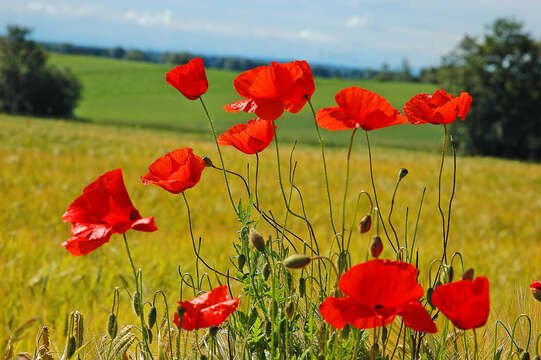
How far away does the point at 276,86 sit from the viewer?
100 centimetres

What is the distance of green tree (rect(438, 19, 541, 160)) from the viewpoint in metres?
34.7

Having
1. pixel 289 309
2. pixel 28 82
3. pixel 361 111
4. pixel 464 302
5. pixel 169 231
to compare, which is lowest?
pixel 28 82

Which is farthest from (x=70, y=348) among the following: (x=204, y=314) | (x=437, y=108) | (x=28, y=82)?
(x=28, y=82)

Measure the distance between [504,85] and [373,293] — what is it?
37817 mm

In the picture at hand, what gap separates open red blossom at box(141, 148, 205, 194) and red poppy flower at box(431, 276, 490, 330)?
18.9 inches

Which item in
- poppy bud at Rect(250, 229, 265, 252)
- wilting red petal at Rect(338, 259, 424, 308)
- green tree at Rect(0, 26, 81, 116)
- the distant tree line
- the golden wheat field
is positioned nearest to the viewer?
wilting red petal at Rect(338, 259, 424, 308)

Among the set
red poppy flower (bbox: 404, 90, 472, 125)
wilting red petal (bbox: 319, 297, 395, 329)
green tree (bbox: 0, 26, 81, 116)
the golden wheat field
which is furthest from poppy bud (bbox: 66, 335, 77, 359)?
green tree (bbox: 0, 26, 81, 116)

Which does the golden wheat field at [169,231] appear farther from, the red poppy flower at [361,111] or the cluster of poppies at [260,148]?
the red poppy flower at [361,111]

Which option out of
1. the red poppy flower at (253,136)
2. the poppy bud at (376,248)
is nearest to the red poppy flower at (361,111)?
the red poppy flower at (253,136)

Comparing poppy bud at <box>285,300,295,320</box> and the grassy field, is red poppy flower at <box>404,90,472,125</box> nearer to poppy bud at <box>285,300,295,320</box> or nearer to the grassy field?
poppy bud at <box>285,300,295,320</box>

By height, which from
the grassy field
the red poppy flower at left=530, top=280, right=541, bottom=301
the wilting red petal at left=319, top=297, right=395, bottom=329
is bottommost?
the grassy field

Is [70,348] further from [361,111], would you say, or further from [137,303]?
[361,111]

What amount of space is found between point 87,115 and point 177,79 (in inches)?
1846

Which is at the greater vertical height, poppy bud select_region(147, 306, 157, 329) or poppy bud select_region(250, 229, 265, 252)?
poppy bud select_region(250, 229, 265, 252)
